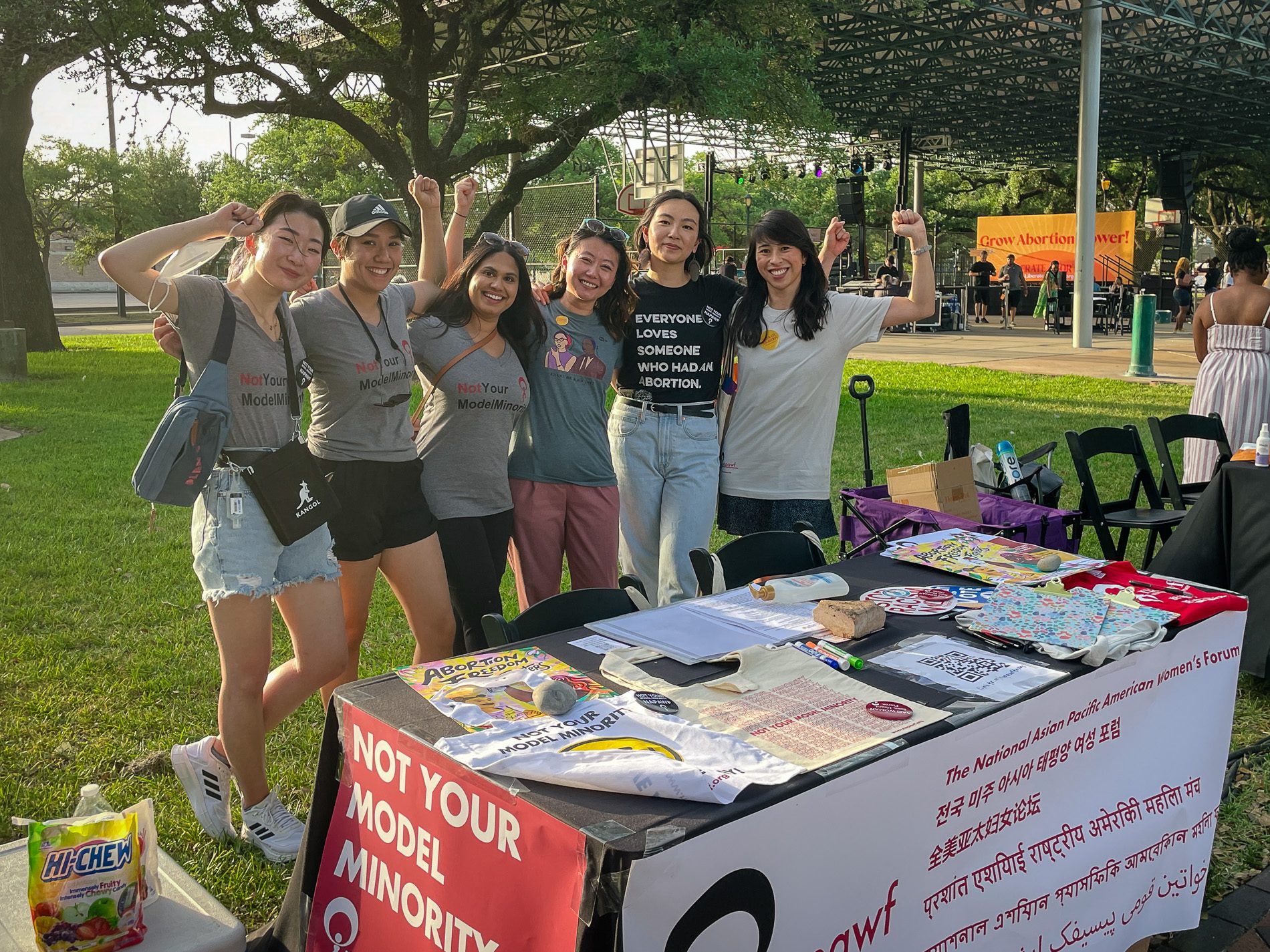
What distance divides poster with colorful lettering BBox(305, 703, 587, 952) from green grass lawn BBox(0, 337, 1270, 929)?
958 mm

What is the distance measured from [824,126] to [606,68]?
4002mm

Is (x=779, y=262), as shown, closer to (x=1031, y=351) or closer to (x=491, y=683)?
(x=491, y=683)

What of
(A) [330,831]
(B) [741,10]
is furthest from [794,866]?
(B) [741,10]

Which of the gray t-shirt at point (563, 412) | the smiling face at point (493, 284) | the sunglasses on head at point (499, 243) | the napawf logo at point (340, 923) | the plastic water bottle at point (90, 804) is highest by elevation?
the sunglasses on head at point (499, 243)

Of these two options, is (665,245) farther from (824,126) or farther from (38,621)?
(824,126)

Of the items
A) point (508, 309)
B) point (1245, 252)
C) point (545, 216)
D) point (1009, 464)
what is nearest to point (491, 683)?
point (508, 309)

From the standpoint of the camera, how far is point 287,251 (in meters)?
2.97

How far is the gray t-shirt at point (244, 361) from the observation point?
2.83m

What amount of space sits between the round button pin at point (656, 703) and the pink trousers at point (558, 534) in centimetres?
165

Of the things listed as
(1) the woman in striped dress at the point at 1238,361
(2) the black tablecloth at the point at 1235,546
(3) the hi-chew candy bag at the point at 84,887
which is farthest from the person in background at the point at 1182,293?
(3) the hi-chew candy bag at the point at 84,887

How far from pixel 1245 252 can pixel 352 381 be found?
5.61m

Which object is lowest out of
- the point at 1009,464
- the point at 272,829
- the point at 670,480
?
the point at 272,829

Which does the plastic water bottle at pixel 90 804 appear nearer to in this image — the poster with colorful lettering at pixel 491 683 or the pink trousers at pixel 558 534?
the poster with colorful lettering at pixel 491 683

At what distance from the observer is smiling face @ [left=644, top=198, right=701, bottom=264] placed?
3.90 meters
